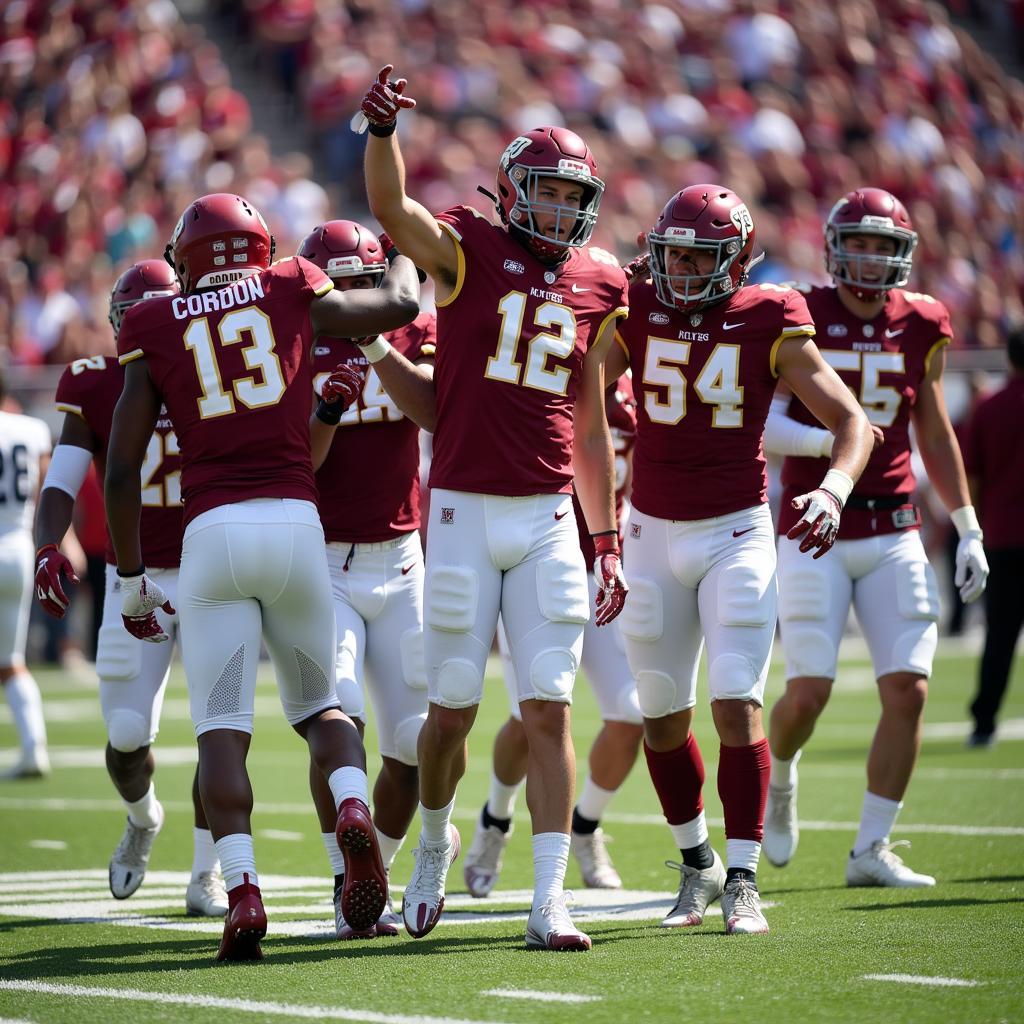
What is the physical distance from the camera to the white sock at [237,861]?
15.1 feet

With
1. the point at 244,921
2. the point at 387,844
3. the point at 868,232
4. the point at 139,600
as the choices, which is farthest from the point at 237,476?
the point at 868,232

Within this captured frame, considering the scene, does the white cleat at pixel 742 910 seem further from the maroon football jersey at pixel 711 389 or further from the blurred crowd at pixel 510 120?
the blurred crowd at pixel 510 120

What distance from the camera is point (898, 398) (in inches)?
250

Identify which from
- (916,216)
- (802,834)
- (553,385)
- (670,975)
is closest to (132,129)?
(916,216)

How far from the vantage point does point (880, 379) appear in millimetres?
6328

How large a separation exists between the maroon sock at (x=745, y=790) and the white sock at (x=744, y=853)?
0.02 metres

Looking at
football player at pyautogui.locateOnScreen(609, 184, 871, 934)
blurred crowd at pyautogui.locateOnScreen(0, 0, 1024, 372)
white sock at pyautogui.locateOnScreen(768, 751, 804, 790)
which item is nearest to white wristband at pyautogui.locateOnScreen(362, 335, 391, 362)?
football player at pyautogui.locateOnScreen(609, 184, 871, 934)

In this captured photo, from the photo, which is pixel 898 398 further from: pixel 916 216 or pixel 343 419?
pixel 916 216

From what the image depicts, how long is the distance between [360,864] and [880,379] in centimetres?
280

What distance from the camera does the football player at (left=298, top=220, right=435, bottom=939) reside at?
18.3 feet

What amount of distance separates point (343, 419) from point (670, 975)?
216cm

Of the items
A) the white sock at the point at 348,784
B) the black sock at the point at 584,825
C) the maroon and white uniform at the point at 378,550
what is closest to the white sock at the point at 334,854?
the maroon and white uniform at the point at 378,550

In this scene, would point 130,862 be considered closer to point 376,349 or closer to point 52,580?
point 52,580

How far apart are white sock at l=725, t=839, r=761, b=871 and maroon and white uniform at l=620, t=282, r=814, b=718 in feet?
1.48
